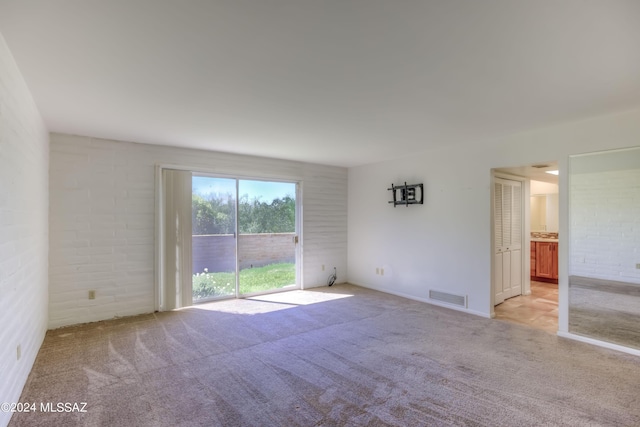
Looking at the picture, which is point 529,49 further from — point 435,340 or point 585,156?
point 435,340

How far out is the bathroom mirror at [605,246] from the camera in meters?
Answer: 3.27

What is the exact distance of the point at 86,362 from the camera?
2932mm

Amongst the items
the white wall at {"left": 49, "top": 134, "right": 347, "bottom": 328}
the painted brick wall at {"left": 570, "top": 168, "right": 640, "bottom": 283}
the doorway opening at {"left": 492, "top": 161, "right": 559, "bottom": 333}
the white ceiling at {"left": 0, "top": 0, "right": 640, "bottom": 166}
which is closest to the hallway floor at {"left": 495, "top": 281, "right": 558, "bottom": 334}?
the doorway opening at {"left": 492, "top": 161, "right": 559, "bottom": 333}

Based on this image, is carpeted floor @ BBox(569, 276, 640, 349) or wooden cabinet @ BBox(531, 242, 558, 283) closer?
carpeted floor @ BBox(569, 276, 640, 349)

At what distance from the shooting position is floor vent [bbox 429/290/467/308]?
457cm

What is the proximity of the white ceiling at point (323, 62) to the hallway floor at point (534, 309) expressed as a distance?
248cm

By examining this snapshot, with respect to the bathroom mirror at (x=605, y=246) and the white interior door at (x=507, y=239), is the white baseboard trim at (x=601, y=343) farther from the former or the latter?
the white interior door at (x=507, y=239)

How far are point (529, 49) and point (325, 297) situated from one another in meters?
4.32

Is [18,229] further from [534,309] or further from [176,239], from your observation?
[534,309]

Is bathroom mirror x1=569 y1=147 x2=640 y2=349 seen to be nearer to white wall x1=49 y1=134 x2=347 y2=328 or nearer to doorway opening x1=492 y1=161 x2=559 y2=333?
doorway opening x1=492 y1=161 x2=559 y2=333

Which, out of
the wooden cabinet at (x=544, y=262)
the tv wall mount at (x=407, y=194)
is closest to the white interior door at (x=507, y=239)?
the wooden cabinet at (x=544, y=262)

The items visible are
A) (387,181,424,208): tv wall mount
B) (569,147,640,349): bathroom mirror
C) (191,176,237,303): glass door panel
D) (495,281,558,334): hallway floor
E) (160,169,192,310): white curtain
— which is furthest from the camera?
(387,181,424,208): tv wall mount

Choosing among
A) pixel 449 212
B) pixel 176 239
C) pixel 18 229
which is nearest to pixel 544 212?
pixel 449 212

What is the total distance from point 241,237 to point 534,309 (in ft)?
15.1
